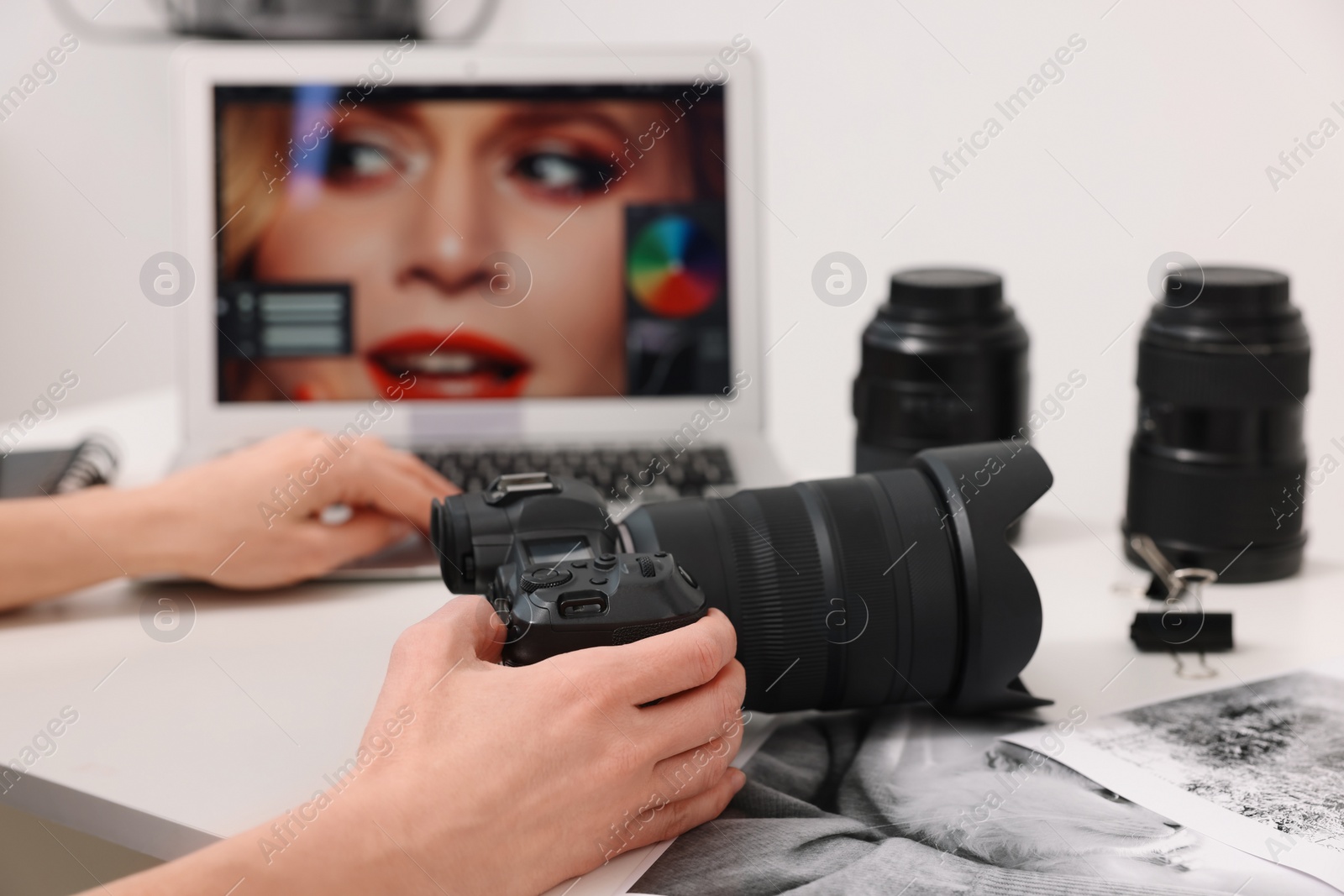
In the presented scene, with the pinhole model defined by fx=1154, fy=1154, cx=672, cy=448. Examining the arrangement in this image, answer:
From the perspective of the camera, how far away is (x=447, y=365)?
985 mm

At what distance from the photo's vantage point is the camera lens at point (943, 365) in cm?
81

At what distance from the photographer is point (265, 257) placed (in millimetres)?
971

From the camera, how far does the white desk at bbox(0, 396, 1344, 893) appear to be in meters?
0.54

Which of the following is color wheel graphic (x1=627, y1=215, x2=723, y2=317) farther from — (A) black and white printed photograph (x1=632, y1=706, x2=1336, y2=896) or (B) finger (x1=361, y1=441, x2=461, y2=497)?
(A) black and white printed photograph (x1=632, y1=706, x2=1336, y2=896)

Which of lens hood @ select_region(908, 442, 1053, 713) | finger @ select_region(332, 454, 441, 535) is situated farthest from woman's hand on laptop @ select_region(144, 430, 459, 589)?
lens hood @ select_region(908, 442, 1053, 713)

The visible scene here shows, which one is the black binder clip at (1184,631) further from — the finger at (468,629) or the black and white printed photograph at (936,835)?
the finger at (468,629)

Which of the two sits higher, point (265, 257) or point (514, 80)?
point (514, 80)

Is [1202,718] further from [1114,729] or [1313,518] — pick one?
[1313,518]

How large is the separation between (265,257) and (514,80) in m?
0.26

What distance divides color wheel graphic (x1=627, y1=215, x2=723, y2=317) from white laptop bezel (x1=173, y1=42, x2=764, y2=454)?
2 centimetres

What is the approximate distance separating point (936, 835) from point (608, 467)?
46 centimetres

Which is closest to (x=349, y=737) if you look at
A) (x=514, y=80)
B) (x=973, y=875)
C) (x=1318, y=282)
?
(x=973, y=875)

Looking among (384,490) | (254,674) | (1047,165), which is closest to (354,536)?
(384,490)

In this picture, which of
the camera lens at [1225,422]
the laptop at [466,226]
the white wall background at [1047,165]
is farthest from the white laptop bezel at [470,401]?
the camera lens at [1225,422]
